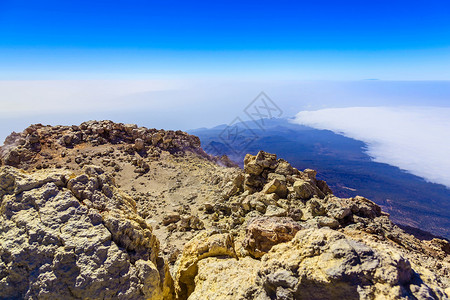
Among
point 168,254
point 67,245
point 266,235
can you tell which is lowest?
point 168,254

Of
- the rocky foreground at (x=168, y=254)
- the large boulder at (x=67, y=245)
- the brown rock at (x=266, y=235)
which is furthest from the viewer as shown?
the brown rock at (x=266, y=235)

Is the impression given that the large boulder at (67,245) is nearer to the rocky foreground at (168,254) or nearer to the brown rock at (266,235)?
the rocky foreground at (168,254)

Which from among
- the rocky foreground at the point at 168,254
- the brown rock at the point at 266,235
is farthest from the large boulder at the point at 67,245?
the brown rock at the point at 266,235

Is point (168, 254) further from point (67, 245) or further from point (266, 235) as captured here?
point (67, 245)

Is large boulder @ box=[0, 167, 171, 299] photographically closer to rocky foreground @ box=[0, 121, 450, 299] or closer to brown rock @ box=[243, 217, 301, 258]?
rocky foreground @ box=[0, 121, 450, 299]

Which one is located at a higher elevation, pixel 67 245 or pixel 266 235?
pixel 67 245

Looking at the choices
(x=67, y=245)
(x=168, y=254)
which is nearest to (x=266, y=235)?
(x=168, y=254)

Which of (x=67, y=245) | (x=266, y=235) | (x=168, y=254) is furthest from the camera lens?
(x=168, y=254)

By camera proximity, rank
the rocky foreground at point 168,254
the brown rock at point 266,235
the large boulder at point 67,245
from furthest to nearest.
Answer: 1. the brown rock at point 266,235
2. the large boulder at point 67,245
3. the rocky foreground at point 168,254

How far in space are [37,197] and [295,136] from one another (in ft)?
445

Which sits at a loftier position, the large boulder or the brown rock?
the large boulder

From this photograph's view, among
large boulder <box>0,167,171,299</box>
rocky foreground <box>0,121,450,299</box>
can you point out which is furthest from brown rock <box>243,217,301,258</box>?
large boulder <box>0,167,171,299</box>

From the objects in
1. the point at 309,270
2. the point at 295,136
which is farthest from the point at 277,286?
the point at 295,136

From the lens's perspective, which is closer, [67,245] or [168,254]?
[67,245]
